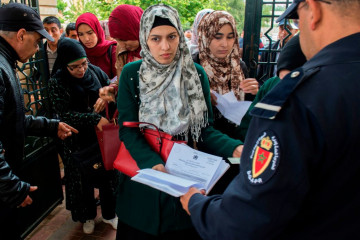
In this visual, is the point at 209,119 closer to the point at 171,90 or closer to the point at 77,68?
the point at 171,90

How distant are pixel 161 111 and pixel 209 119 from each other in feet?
1.15

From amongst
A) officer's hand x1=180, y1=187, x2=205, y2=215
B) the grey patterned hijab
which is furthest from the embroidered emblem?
the grey patterned hijab

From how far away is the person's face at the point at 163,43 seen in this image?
1.77m

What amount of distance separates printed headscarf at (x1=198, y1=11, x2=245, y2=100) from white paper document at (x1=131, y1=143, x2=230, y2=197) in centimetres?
97

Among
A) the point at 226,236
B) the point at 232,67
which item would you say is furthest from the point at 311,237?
the point at 232,67

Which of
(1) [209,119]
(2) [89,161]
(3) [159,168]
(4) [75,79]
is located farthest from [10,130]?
(1) [209,119]

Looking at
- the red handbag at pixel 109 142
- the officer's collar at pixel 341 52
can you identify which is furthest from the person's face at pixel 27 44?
the officer's collar at pixel 341 52

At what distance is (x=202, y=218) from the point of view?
3.25 feet

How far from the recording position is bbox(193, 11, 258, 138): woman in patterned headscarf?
2.40 m

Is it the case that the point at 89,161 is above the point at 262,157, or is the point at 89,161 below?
below

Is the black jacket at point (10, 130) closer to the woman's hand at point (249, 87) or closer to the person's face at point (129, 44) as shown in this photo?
the person's face at point (129, 44)

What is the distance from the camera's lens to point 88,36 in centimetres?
356

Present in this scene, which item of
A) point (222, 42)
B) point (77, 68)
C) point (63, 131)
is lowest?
point (63, 131)

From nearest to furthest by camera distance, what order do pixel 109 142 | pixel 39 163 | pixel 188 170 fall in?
pixel 188 170, pixel 109 142, pixel 39 163
